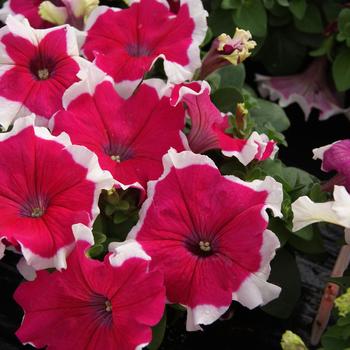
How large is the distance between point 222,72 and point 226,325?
0.51 m

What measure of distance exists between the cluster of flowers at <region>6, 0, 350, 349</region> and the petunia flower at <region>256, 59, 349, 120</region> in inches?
26.8

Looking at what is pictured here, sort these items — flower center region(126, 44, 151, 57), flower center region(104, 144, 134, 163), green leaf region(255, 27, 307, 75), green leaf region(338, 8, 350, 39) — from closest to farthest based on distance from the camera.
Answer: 1. flower center region(104, 144, 134, 163)
2. flower center region(126, 44, 151, 57)
3. green leaf region(338, 8, 350, 39)
4. green leaf region(255, 27, 307, 75)

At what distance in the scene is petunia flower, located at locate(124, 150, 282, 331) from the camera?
958mm

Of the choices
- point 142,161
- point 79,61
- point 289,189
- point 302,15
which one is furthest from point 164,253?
point 302,15

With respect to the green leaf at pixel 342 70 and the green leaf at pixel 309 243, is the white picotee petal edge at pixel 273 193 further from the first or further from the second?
the green leaf at pixel 342 70

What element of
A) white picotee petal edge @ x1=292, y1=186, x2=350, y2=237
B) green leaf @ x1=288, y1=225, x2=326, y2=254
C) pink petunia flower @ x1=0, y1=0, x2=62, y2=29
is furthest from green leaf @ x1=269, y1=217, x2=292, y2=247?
pink petunia flower @ x1=0, y1=0, x2=62, y2=29

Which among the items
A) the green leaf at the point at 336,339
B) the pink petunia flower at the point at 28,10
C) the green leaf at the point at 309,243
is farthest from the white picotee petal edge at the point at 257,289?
the pink petunia flower at the point at 28,10

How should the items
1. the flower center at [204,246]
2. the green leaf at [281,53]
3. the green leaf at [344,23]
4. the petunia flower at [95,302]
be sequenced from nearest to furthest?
the petunia flower at [95,302] < the flower center at [204,246] < the green leaf at [344,23] < the green leaf at [281,53]

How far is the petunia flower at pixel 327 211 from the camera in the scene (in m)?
0.92

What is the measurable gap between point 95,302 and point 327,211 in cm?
35

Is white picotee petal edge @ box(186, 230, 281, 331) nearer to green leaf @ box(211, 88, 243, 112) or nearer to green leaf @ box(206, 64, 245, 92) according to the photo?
green leaf @ box(211, 88, 243, 112)

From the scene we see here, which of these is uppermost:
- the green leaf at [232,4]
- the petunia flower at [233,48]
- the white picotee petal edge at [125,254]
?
the petunia flower at [233,48]

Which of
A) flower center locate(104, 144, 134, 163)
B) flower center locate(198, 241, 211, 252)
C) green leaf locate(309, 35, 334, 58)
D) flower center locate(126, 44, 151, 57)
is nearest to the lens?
flower center locate(198, 241, 211, 252)

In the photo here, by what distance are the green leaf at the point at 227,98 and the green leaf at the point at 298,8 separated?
485 mm
